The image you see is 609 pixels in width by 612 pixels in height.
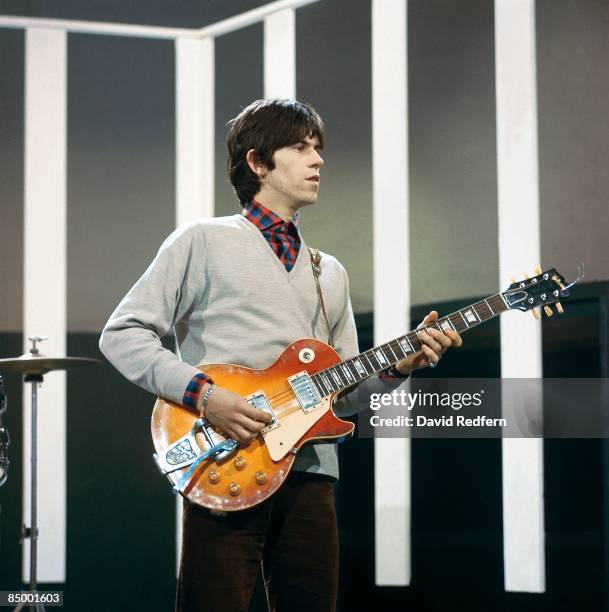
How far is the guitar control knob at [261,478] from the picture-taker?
6.56ft

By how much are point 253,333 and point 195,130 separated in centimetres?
179

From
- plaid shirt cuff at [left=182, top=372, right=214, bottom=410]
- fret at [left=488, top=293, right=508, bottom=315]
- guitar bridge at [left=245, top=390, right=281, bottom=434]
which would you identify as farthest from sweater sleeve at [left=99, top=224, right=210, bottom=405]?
fret at [left=488, top=293, right=508, bottom=315]

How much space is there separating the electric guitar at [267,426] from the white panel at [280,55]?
173 cm

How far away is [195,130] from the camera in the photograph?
12.1 ft

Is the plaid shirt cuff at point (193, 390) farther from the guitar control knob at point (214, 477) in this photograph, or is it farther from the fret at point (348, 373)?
the fret at point (348, 373)

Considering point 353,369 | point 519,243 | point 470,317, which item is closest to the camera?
point 353,369

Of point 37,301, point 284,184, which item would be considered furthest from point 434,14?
point 37,301

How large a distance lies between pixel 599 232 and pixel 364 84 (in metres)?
1.17

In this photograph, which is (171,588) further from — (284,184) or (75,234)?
(284,184)

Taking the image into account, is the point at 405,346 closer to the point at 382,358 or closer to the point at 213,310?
the point at 382,358

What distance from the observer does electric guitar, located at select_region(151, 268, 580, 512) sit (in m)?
2.00

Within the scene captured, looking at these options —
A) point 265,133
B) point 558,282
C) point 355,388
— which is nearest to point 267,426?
point 355,388

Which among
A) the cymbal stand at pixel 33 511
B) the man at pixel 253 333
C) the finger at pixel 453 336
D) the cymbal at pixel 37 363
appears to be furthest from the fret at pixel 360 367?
the cymbal stand at pixel 33 511

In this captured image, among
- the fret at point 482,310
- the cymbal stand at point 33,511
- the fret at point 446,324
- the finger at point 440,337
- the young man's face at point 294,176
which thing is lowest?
the cymbal stand at point 33,511
